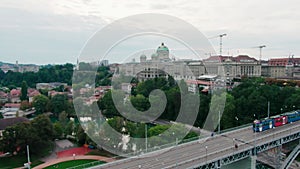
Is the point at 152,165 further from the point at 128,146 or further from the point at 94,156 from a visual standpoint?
the point at 94,156

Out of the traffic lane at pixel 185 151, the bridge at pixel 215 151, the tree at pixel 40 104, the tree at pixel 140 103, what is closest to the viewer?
the bridge at pixel 215 151

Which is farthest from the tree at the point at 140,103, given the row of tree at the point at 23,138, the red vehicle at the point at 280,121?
the red vehicle at the point at 280,121

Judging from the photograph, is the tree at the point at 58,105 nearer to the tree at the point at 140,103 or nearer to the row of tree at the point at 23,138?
the tree at the point at 140,103

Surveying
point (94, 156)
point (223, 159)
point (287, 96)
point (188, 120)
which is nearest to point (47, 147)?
point (94, 156)

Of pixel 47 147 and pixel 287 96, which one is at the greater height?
pixel 287 96

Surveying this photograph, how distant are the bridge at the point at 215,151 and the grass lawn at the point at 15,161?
726cm

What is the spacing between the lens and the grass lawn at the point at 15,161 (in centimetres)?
1430

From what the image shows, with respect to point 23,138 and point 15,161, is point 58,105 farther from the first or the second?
point 23,138

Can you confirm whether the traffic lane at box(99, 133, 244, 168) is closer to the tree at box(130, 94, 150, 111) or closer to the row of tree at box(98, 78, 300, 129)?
the row of tree at box(98, 78, 300, 129)

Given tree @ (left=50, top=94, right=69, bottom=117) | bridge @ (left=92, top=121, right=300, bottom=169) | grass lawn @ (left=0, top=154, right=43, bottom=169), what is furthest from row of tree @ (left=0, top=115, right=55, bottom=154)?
tree @ (left=50, top=94, right=69, bottom=117)

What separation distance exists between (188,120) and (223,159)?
812 cm

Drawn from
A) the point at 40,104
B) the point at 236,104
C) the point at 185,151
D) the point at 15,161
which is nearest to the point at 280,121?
the point at 236,104

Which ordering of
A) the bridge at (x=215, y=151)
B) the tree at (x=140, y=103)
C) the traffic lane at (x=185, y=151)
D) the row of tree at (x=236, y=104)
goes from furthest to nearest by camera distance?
the tree at (x=140, y=103) → the row of tree at (x=236, y=104) → the traffic lane at (x=185, y=151) → the bridge at (x=215, y=151)

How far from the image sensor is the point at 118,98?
2098 centimetres
